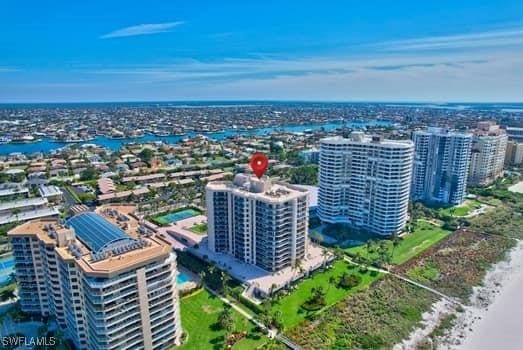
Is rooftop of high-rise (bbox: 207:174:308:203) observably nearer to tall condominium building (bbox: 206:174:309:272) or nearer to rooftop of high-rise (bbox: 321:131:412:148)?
tall condominium building (bbox: 206:174:309:272)

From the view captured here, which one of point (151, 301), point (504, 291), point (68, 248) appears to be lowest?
point (504, 291)

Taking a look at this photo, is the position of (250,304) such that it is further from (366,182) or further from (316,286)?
(366,182)

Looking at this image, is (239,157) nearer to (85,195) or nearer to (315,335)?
(85,195)

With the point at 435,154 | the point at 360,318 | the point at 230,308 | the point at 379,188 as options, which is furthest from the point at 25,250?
the point at 435,154

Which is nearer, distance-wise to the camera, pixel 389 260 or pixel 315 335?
pixel 315 335

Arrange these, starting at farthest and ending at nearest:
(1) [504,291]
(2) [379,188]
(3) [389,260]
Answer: (2) [379,188], (3) [389,260], (1) [504,291]

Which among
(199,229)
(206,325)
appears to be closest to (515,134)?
(199,229)
